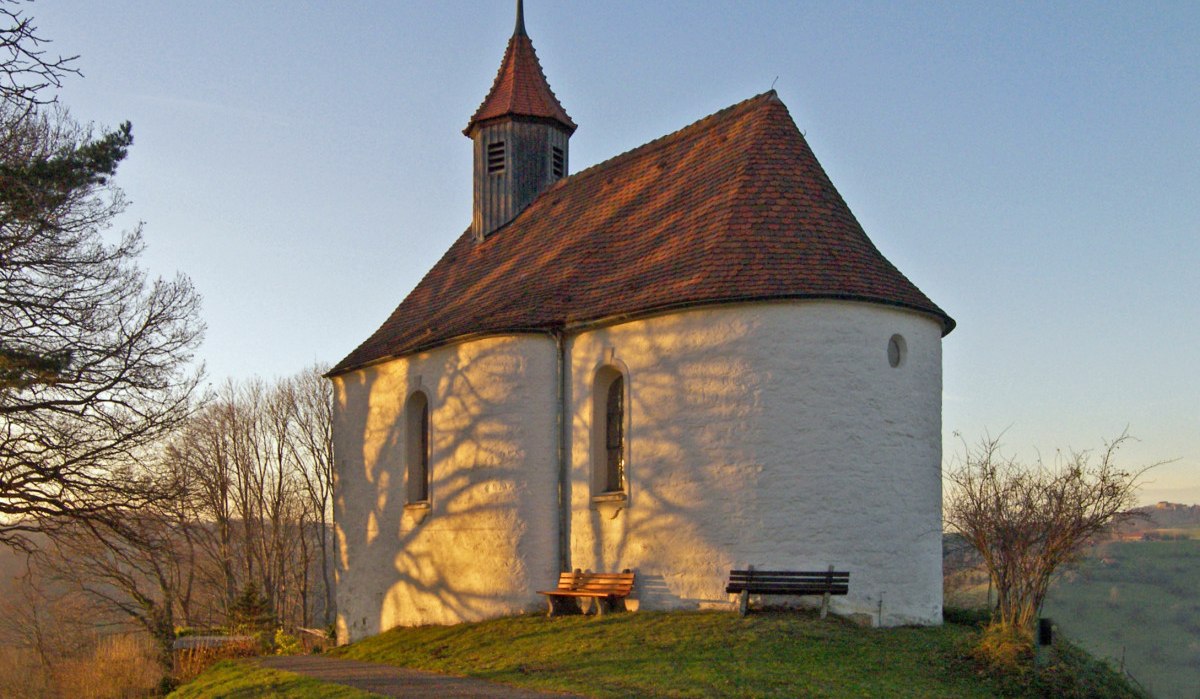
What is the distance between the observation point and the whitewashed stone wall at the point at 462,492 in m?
19.4

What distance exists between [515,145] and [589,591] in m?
12.4

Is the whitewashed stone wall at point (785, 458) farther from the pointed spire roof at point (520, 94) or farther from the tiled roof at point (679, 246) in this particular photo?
the pointed spire roof at point (520, 94)

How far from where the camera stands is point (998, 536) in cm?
1585

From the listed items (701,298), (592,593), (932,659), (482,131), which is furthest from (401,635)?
(482,131)

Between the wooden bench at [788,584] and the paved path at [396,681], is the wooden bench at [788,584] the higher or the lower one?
the higher one

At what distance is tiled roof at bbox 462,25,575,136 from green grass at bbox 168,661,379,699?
13.7 m

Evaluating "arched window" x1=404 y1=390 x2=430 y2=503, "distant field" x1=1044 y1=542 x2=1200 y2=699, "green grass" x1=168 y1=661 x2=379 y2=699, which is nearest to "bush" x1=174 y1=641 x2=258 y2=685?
"green grass" x1=168 y1=661 x2=379 y2=699

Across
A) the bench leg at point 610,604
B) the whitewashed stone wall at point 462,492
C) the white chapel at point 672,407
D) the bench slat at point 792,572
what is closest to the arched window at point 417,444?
the white chapel at point 672,407

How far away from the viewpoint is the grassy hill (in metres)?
12.6

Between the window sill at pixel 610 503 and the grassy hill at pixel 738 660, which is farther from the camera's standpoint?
the window sill at pixel 610 503

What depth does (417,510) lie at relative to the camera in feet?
71.5

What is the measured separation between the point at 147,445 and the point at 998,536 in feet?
44.1

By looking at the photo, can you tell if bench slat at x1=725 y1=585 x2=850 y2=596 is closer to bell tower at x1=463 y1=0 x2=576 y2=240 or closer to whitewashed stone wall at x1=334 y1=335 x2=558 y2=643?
whitewashed stone wall at x1=334 y1=335 x2=558 y2=643

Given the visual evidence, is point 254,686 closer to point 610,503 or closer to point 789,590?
point 610,503
